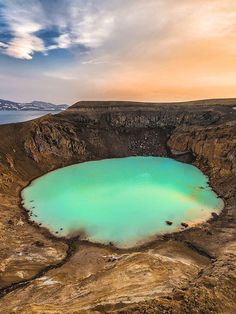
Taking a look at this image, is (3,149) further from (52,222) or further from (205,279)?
(205,279)

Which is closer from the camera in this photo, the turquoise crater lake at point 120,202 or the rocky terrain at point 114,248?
the rocky terrain at point 114,248

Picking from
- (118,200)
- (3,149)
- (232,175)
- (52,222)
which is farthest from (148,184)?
(3,149)

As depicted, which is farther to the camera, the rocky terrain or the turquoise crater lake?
the turquoise crater lake

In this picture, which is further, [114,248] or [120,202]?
[120,202]
